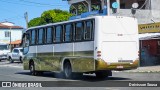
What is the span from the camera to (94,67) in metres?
18.7

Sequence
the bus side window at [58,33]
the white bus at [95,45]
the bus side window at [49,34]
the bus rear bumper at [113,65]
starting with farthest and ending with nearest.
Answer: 1. the bus side window at [49,34]
2. the bus side window at [58,33]
3. the white bus at [95,45]
4. the bus rear bumper at [113,65]

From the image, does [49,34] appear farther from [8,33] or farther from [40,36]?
[8,33]

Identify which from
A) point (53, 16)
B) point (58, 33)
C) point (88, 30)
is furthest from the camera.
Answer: point (53, 16)

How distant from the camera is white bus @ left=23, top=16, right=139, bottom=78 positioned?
18.7 metres

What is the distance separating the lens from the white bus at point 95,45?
61.4ft

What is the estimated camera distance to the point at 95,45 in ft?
61.3

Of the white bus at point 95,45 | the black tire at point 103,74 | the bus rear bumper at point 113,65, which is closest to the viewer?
the bus rear bumper at point 113,65

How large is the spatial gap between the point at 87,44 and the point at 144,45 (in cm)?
1642

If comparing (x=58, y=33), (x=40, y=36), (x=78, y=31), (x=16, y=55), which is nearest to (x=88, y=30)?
(x=78, y=31)

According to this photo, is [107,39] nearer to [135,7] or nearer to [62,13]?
[135,7]

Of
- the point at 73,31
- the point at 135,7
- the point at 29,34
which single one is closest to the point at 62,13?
the point at 135,7

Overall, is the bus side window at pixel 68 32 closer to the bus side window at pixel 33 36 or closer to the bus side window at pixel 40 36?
the bus side window at pixel 40 36

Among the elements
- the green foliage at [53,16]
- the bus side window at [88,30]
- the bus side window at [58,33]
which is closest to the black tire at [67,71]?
the bus side window at [58,33]

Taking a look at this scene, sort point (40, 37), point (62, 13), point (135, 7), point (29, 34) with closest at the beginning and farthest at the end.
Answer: point (40, 37), point (29, 34), point (135, 7), point (62, 13)
